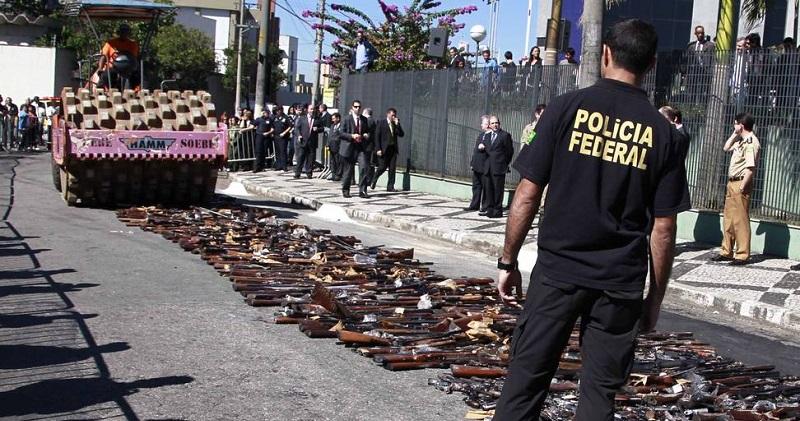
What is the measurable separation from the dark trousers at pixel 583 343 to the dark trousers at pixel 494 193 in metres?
13.9

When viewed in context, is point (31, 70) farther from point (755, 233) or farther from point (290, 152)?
point (755, 233)

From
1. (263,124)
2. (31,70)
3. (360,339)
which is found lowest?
(360,339)

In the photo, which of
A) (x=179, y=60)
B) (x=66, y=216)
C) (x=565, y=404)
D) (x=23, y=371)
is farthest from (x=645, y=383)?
(x=179, y=60)

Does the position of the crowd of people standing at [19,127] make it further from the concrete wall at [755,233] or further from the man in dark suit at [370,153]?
the concrete wall at [755,233]

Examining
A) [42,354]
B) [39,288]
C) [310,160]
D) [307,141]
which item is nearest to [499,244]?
[39,288]

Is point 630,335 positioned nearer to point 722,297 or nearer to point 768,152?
point 722,297

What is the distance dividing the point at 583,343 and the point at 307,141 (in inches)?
899

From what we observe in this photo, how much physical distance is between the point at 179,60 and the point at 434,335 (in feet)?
184

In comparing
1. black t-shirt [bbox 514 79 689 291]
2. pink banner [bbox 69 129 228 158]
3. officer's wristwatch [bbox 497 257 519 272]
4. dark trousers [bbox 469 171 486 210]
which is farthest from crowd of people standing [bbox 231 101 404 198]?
black t-shirt [bbox 514 79 689 291]

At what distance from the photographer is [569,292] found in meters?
4.25

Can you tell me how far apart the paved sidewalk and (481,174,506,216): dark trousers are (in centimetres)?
28

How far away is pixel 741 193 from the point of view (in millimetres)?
13211

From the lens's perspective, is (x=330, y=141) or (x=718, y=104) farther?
(x=330, y=141)

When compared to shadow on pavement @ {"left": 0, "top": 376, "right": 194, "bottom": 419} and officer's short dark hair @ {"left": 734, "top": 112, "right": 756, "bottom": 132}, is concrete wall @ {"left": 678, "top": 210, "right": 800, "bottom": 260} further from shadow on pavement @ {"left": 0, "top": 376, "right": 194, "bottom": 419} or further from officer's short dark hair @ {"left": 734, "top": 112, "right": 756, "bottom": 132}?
A: shadow on pavement @ {"left": 0, "top": 376, "right": 194, "bottom": 419}
